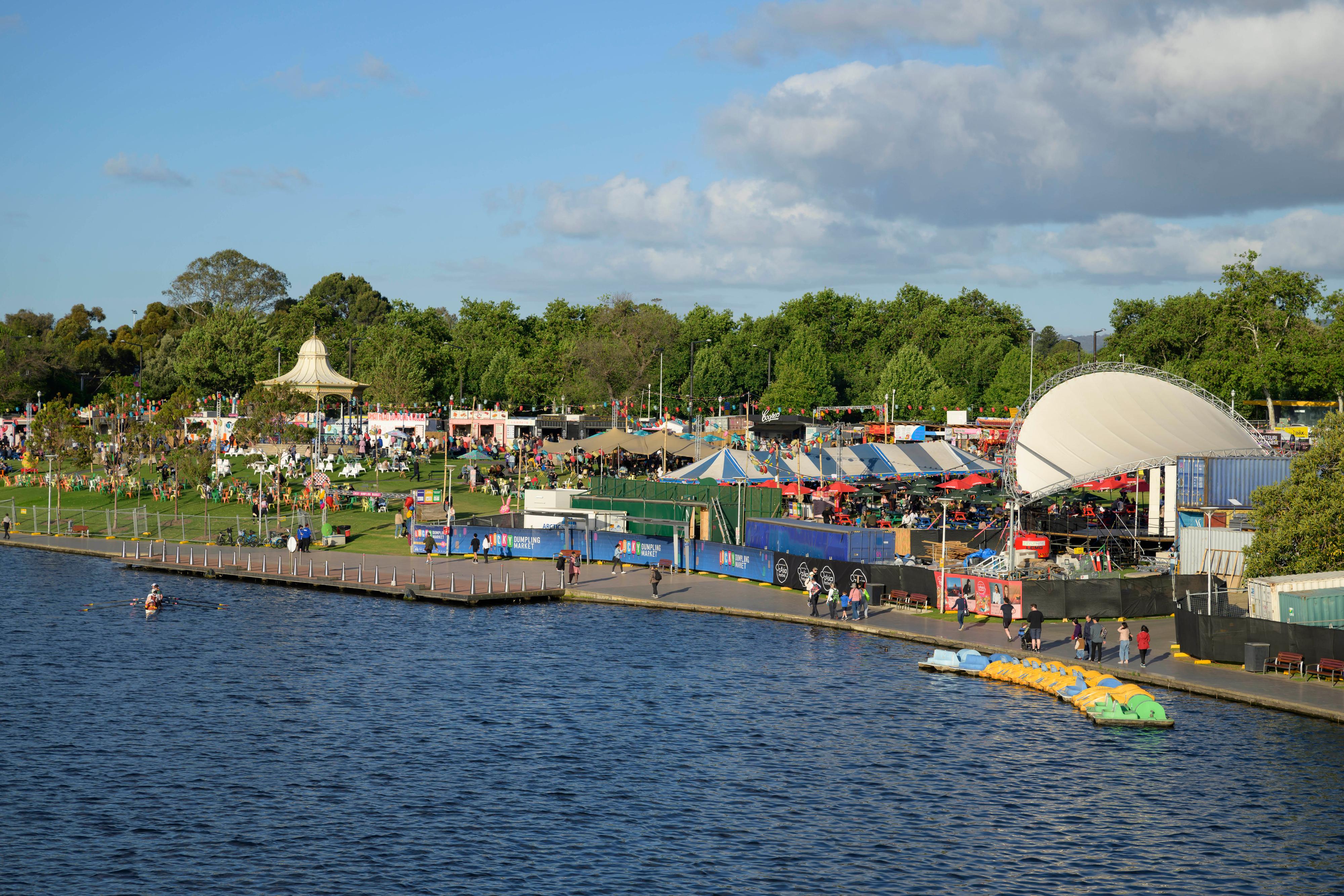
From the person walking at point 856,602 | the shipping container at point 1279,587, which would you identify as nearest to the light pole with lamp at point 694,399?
the person walking at point 856,602

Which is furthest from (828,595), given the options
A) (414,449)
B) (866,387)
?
(866,387)

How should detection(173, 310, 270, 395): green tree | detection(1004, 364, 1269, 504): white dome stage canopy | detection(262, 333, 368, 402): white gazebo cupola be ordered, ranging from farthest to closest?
detection(173, 310, 270, 395): green tree
detection(262, 333, 368, 402): white gazebo cupola
detection(1004, 364, 1269, 504): white dome stage canopy

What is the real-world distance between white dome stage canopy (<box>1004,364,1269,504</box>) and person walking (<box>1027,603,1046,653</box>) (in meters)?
16.1

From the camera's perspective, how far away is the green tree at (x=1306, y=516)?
4238cm

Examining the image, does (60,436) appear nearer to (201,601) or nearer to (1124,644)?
(201,601)

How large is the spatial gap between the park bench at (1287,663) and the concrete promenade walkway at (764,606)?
2.08 feet

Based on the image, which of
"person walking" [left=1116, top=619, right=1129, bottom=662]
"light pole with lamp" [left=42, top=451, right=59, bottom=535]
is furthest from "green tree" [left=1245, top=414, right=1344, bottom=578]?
"light pole with lamp" [left=42, top=451, right=59, bottom=535]

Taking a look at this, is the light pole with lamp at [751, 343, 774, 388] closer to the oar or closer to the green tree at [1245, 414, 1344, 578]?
the oar

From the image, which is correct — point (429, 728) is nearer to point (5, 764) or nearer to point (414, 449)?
point (5, 764)

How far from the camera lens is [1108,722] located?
35031 millimetres

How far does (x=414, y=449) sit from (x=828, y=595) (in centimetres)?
6079

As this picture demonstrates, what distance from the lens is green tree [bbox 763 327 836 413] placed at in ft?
491

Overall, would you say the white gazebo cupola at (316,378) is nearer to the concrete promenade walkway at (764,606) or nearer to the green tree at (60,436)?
the green tree at (60,436)

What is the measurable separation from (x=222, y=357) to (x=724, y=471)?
3943 inches
